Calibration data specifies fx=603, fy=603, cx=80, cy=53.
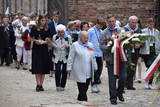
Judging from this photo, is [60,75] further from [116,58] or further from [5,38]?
[5,38]

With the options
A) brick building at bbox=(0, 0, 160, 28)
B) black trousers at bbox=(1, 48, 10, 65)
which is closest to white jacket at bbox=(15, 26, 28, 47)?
black trousers at bbox=(1, 48, 10, 65)

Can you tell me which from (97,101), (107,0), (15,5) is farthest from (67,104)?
(15,5)

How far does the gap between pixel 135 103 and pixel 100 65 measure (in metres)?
2.28

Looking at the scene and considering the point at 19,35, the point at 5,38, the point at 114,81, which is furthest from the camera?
the point at 5,38

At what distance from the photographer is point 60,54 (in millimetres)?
15234

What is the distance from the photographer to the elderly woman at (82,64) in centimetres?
1301

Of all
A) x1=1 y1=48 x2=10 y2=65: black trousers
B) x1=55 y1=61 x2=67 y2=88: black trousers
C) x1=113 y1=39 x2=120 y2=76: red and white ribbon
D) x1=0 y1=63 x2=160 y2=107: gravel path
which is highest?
x1=113 y1=39 x2=120 y2=76: red and white ribbon

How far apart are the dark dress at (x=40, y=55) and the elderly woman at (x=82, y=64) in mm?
2029

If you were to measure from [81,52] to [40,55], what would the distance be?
2199mm

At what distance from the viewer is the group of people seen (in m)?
13.1

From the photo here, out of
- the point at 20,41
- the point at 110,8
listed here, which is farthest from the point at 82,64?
the point at 110,8

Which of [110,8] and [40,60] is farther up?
[110,8]

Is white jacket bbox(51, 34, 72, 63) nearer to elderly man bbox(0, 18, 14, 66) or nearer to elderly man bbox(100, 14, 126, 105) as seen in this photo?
elderly man bbox(100, 14, 126, 105)

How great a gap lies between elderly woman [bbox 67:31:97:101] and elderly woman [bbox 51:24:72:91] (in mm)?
1948
